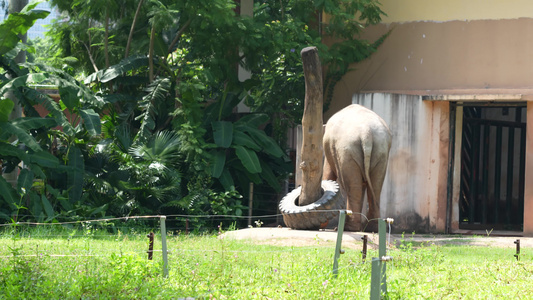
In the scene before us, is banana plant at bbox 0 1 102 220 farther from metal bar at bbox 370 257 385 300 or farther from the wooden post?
metal bar at bbox 370 257 385 300

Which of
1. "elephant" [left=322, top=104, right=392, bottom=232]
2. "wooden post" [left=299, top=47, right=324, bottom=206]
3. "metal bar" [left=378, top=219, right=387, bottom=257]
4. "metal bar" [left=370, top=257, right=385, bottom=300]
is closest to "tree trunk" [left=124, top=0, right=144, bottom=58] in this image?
"wooden post" [left=299, top=47, right=324, bottom=206]

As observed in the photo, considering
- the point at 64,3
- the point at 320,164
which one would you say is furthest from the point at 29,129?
the point at 320,164

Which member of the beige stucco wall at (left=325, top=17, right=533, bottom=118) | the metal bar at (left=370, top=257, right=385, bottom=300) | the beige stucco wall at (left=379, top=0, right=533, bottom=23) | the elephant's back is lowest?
the metal bar at (left=370, top=257, right=385, bottom=300)

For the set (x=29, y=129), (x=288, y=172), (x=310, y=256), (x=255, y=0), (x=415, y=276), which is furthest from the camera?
(x=255, y=0)

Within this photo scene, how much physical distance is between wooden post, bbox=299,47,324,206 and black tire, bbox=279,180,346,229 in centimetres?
20

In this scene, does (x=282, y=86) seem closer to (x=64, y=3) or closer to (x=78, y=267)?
(x=64, y=3)

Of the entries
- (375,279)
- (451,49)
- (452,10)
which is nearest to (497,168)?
(451,49)

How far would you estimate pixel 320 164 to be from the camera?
37.0 ft

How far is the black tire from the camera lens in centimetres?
1109

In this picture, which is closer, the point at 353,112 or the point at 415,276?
the point at 415,276

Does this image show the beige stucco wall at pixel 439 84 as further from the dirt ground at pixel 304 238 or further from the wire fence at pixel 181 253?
the wire fence at pixel 181 253

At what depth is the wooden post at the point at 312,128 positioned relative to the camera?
1102cm

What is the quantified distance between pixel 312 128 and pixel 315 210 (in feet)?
3.90

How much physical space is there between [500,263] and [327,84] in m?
8.18
